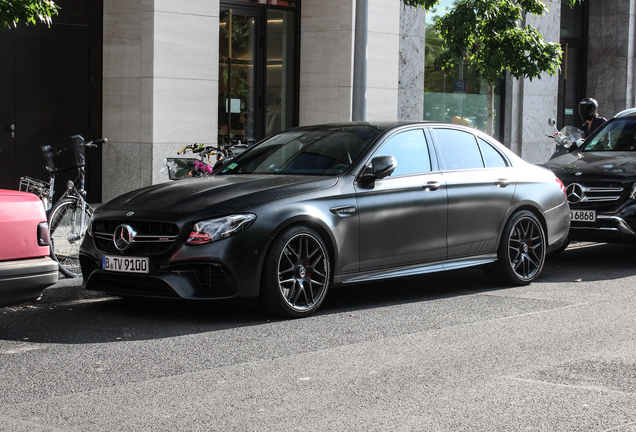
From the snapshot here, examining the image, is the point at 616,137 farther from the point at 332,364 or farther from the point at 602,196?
the point at 332,364

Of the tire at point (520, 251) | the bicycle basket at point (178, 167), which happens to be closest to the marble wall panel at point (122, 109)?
the bicycle basket at point (178, 167)

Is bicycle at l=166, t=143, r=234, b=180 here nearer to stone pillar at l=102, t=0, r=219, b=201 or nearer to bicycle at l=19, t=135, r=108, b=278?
bicycle at l=19, t=135, r=108, b=278

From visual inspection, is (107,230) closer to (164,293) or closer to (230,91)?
(164,293)

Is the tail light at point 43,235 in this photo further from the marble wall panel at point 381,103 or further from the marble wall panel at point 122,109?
the marble wall panel at point 381,103

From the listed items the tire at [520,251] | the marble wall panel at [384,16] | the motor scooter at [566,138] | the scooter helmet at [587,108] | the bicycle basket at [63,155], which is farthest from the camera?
the marble wall panel at [384,16]

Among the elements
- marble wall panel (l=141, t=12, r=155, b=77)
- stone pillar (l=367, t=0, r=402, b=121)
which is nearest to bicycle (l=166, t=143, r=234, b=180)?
marble wall panel (l=141, t=12, r=155, b=77)

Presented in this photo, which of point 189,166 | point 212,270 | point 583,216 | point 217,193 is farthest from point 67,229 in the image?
point 583,216

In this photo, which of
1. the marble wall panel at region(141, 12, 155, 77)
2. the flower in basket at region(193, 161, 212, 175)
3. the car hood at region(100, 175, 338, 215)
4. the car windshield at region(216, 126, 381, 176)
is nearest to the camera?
the car hood at region(100, 175, 338, 215)

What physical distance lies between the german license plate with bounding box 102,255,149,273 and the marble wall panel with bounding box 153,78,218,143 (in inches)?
286

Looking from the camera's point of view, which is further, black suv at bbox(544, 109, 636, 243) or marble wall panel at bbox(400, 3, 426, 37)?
marble wall panel at bbox(400, 3, 426, 37)

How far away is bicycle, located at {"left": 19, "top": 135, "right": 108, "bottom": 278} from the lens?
897 cm

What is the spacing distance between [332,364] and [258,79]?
1149cm

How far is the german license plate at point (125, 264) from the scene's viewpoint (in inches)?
266

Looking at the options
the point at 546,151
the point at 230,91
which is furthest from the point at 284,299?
the point at 546,151
